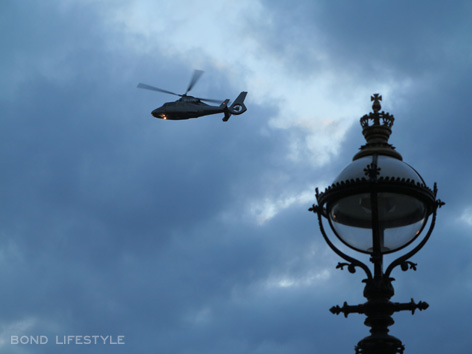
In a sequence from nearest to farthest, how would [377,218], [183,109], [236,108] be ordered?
1. [377,218]
2. [183,109]
3. [236,108]

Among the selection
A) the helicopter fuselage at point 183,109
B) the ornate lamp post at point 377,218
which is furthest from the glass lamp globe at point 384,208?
the helicopter fuselage at point 183,109

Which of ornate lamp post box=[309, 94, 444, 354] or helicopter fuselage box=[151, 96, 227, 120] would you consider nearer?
ornate lamp post box=[309, 94, 444, 354]

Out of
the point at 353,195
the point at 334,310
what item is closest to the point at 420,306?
the point at 334,310

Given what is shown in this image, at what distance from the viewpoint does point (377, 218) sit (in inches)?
265

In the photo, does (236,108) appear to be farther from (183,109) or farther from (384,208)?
(384,208)

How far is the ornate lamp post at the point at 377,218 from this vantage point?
6695 mm

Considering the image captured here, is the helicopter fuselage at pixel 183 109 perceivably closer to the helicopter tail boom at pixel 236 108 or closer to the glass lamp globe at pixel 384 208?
the helicopter tail boom at pixel 236 108

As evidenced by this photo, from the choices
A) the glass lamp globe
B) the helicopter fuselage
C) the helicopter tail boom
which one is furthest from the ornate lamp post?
the helicopter tail boom

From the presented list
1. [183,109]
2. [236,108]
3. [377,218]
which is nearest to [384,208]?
[377,218]

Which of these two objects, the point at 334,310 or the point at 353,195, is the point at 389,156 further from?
the point at 334,310

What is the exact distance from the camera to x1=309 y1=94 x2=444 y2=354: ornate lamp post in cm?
670

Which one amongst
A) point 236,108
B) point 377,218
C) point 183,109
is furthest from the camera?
point 236,108

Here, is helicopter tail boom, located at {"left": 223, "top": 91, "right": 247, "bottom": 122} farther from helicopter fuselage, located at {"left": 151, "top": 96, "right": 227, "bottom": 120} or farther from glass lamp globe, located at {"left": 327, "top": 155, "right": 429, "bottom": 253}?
glass lamp globe, located at {"left": 327, "top": 155, "right": 429, "bottom": 253}

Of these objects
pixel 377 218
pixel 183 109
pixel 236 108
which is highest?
pixel 236 108
